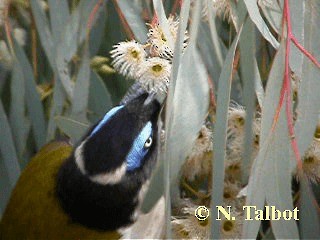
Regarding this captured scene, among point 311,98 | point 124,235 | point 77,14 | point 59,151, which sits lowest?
point 124,235

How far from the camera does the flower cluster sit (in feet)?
6.84

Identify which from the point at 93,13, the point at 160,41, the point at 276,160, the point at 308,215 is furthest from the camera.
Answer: the point at 93,13

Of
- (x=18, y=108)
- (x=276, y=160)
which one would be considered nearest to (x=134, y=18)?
(x=18, y=108)

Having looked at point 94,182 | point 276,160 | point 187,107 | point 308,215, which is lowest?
point 308,215

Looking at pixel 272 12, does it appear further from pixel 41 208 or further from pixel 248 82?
pixel 41 208

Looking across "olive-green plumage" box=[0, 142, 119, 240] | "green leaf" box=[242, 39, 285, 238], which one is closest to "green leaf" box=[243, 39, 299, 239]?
"green leaf" box=[242, 39, 285, 238]

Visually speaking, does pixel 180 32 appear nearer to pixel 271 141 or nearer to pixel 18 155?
pixel 271 141

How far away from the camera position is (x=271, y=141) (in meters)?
1.87

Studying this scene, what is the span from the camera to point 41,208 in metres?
2.55

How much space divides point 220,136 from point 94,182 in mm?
489

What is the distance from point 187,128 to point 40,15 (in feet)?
3.04

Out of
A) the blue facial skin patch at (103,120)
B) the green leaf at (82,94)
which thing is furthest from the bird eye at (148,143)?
the green leaf at (82,94)

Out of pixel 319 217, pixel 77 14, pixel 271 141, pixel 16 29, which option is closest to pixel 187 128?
pixel 271 141
